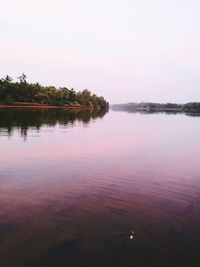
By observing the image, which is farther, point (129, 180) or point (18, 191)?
point (129, 180)

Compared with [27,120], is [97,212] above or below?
below

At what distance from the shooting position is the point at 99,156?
33.1 metres

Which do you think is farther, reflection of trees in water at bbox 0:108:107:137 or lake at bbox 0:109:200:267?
reflection of trees in water at bbox 0:108:107:137


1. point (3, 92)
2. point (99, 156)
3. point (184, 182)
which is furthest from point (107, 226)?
point (3, 92)

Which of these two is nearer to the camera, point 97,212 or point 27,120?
point 97,212

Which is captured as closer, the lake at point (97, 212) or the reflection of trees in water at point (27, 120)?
the lake at point (97, 212)

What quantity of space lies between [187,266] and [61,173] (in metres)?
14.6

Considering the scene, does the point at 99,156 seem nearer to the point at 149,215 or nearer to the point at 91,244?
the point at 149,215

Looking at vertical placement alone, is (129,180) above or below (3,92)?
below

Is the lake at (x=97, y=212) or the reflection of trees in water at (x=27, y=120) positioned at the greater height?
the reflection of trees in water at (x=27, y=120)

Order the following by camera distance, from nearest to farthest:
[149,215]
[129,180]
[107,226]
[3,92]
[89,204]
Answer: [107,226]
[149,215]
[89,204]
[129,180]
[3,92]

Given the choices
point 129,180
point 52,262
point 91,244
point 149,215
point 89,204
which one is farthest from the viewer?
point 129,180

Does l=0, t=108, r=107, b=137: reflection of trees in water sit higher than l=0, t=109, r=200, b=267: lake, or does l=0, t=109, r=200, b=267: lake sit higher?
l=0, t=108, r=107, b=137: reflection of trees in water

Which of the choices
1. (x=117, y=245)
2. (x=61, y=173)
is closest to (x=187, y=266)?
(x=117, y=245)
